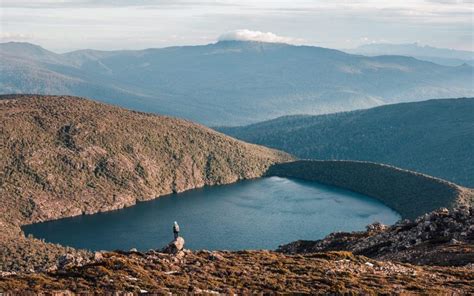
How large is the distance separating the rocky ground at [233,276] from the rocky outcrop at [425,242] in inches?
331

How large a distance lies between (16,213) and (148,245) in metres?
54.8

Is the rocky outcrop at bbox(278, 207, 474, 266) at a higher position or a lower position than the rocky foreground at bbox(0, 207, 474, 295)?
lower

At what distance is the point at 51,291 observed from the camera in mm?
40688

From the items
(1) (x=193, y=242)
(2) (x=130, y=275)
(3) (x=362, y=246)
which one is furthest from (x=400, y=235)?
(1) (x=193, y=242)

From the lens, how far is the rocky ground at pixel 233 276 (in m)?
44.0

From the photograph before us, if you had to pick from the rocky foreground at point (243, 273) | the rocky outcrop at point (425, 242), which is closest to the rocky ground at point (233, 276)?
the rocky foreground at point (243, 273)

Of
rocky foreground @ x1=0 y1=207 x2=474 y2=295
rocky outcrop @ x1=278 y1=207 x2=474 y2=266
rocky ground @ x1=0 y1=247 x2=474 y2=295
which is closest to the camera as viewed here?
rocky ground @ x1=0 y1=247 x2=474 y2=295

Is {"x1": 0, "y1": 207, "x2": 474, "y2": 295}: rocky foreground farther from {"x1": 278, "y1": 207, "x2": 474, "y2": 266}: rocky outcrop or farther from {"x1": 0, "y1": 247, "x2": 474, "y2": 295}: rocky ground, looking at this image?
{"x1": 278, "y1": 207, "x2": 474, "y2": 266}: rocky outcrop

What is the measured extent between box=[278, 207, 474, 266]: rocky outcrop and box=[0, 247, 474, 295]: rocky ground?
840 cm

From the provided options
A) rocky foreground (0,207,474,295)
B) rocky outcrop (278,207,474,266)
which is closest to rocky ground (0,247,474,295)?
rocky foreground (0,207,474,295)

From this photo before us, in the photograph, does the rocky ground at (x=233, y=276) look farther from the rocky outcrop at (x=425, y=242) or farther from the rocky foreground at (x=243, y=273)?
the rocky outcrop at (x=425, y=242)

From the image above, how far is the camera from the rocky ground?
44.0m

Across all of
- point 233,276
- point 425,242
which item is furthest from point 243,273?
point 425,242

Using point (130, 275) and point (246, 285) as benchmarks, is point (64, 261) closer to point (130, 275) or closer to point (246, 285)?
point (130, 275)
